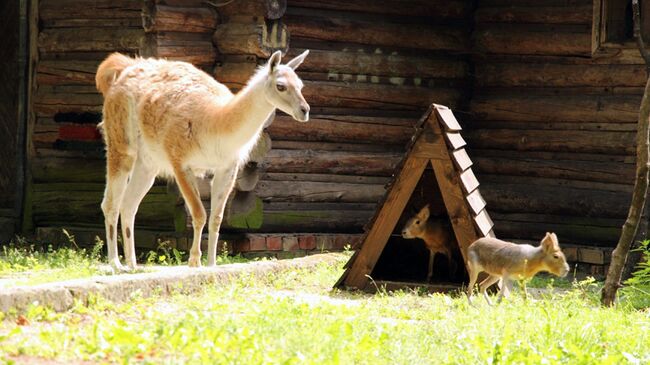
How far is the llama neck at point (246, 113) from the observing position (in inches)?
412

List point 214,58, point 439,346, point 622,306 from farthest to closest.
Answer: point 214,58 → point 622,306 → point 439,346

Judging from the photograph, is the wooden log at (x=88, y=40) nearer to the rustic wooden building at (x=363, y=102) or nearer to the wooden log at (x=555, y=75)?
the rustic wooden building at (x=363, y=102)

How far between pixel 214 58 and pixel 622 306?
6.08m

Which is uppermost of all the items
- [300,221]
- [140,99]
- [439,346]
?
[140,99]

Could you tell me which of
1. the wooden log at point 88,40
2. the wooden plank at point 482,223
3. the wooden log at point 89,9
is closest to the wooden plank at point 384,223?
the wooden plank at point 482,223

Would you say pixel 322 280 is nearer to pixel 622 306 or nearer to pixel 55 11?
pixel 622 306

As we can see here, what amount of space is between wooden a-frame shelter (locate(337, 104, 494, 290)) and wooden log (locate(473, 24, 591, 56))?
470 cm

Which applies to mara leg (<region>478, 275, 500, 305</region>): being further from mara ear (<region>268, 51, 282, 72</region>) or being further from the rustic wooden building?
the rustic wooden building

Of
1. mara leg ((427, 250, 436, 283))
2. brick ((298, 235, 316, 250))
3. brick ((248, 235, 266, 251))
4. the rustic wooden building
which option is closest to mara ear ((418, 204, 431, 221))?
mara leg ((427, 250, 436, 283))

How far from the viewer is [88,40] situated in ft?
48.1

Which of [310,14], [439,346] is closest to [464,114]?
[310,14]

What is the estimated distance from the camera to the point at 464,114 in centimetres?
1541

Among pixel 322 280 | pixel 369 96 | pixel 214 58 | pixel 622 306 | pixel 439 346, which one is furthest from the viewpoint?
pixel 369 96

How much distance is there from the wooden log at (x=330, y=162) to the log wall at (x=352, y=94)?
0.01 meters
